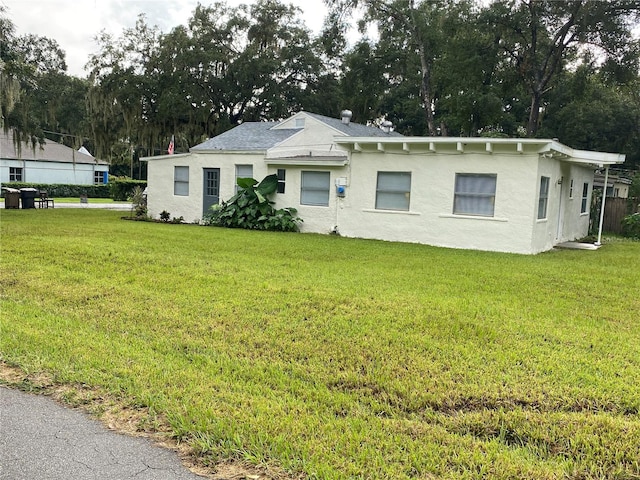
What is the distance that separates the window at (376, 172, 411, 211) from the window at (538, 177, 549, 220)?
131 inches

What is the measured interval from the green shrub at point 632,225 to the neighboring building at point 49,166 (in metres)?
29.9

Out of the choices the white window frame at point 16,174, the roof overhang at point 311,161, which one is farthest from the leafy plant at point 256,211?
the white window frame at point 16,174

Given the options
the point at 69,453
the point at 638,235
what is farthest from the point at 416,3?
the point at 69,453

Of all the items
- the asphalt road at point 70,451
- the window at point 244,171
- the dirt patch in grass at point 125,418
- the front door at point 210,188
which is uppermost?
the window at point 244,171

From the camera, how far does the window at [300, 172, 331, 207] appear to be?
600 inches

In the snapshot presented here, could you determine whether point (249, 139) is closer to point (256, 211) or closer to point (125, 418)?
point (256, 211)

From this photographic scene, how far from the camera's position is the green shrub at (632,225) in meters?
17.0

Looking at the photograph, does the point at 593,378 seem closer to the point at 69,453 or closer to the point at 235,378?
the point at 235,378

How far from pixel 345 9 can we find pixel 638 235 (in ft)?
54.4

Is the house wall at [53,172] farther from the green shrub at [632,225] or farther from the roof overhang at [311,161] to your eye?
the green shrub at [632,225]

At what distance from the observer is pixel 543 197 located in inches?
497

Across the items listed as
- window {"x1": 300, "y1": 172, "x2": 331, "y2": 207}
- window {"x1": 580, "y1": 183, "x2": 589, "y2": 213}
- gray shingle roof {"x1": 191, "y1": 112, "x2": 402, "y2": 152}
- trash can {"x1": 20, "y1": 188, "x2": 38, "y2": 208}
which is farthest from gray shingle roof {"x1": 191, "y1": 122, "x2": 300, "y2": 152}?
window {"x1": 580, "y1": 183, "x2": 589, "y2": 213}

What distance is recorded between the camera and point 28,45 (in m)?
25.4

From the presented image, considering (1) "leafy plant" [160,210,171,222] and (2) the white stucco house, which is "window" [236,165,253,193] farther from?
(1) "leafy plant" [160,210,171,222]
